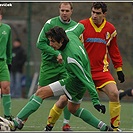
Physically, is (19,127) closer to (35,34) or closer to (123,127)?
(123,127)

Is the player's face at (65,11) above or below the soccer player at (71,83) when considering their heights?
above

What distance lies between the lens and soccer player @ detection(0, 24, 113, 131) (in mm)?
8055

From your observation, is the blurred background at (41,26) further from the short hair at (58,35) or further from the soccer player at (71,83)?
the short hair at (58,35)

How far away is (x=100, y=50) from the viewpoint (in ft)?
30.9

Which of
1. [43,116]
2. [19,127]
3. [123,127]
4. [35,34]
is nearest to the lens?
[19,127]

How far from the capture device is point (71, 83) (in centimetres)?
840

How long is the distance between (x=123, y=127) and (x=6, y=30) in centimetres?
254

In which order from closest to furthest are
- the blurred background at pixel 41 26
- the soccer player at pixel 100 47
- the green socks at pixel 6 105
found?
the soccer player at pixel 100 47 → the green socks at pixel 6 105 → the blurred background at pixel 41 26

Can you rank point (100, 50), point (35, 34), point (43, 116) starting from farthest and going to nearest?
point (35, 34)
point (43, 116)
point (100, 50)

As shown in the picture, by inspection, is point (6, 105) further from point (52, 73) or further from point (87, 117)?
point (87, 117)

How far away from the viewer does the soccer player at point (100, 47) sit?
921cm

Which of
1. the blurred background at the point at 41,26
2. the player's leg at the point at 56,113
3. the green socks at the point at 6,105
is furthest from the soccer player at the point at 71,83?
the blurred background at the point at 41,26

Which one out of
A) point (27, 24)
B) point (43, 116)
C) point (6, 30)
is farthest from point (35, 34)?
point (6, 30)

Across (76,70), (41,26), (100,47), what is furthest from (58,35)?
(41,26)
